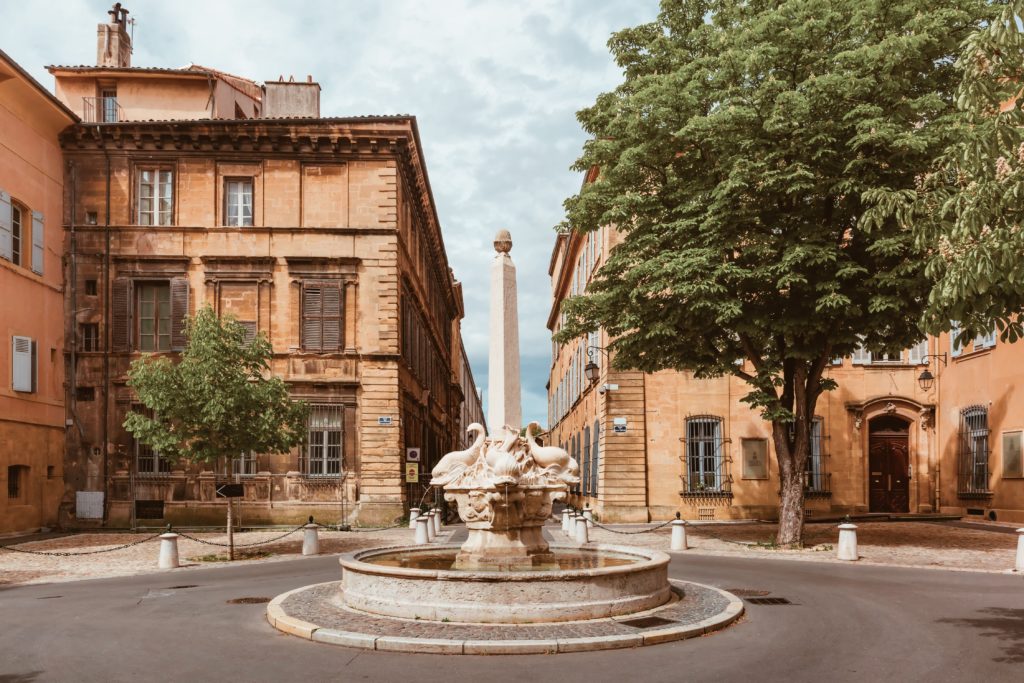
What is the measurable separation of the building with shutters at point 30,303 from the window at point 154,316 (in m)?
2.40

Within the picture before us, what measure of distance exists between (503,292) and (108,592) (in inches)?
313

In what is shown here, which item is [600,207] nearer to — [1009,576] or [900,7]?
[900,7]

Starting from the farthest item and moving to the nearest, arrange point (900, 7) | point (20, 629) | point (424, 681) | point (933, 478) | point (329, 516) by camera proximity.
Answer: point (933, 478), point (329, 516), point (900, 7), point (20, 629), point (424, 681)

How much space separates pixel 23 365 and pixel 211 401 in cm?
1036

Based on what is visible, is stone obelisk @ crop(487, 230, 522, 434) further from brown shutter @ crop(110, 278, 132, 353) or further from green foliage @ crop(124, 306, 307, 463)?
brown shutter @ crop(110, 278, 132, 353)

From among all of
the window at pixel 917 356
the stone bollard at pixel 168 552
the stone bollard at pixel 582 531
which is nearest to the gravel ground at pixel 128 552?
the stone bollard at pixel 168 552

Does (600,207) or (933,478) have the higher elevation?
(600,207)

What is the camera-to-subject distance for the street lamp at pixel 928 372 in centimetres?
2783

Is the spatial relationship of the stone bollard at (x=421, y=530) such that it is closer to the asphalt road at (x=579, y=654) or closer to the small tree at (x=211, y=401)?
the small tree at (x=211, y=401)

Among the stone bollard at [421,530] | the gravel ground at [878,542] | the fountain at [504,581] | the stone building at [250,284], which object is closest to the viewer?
the fountain at [504,581]

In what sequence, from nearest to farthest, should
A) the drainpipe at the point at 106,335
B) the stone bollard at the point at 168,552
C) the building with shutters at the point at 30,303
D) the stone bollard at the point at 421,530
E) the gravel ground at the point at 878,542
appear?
the stone bollard at the point at 168,552 → the gravel ground at the point at 878,542 → the stone bollard at the point at 421,530 → the building with shutters at the point at 30,303 → the drainpipe at the point at 106,335

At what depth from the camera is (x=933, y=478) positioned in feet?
95.5

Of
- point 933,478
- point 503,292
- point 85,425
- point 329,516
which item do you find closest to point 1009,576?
point 503,292

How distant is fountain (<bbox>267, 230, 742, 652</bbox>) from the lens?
32.6ft
